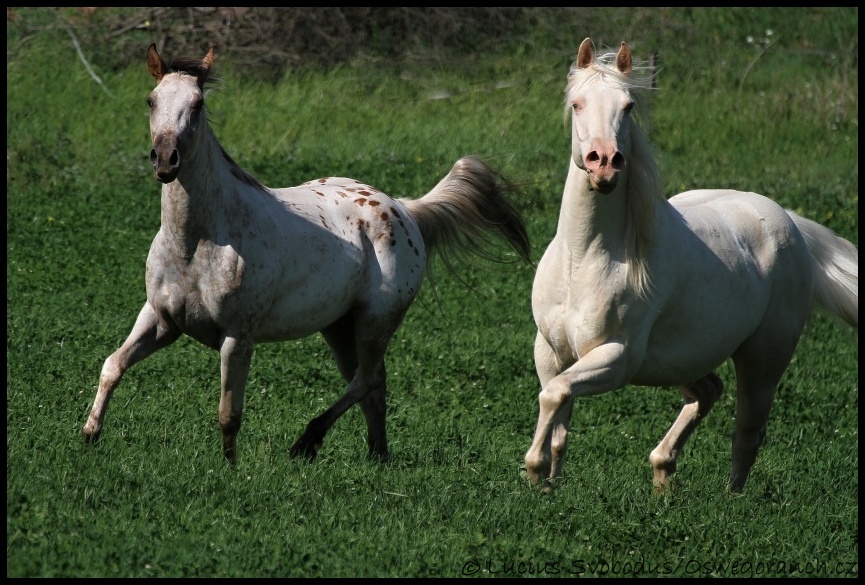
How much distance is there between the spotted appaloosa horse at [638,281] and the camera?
6098mm

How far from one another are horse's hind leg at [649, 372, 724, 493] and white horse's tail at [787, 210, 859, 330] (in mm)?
891

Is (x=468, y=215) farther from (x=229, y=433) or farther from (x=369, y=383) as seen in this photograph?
(x=229, y=433)

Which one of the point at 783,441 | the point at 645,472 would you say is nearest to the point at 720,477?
the point at 645,472

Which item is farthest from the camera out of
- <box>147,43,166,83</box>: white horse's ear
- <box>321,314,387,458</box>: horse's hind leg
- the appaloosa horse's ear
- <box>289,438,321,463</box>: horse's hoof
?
<box>321,314,387,458</box>: horse's hind leg

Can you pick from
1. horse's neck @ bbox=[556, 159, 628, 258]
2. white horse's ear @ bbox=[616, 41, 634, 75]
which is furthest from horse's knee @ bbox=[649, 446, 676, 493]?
white horse's ear @ bbox=[616, 41, 634, 75]

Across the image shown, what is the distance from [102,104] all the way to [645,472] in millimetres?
10941

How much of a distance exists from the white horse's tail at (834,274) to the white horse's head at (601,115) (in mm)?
2334

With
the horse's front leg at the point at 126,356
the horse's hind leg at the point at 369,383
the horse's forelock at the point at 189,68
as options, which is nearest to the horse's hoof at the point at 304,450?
the horse's hind leg at the point at 369,383

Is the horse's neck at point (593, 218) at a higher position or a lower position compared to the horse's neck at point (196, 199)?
higher

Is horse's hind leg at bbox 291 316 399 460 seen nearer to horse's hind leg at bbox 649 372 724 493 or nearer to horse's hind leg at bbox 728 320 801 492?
horse's hind leg at bbox 649 372 724 493

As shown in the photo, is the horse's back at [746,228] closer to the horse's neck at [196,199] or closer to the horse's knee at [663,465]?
the horse's knee at [663,465]

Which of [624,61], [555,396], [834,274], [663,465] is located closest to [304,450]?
[555,396]

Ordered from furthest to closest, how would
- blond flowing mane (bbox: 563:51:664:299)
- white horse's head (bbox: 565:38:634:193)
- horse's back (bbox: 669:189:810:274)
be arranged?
1. horse's back (bbox: 669:189:810:274)
2. blond flowing mane (bbox: 563:51:664:299)
3. white horse's head (bbox: 565:38:634:193)

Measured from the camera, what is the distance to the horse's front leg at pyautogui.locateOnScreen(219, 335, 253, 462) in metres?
6.69
